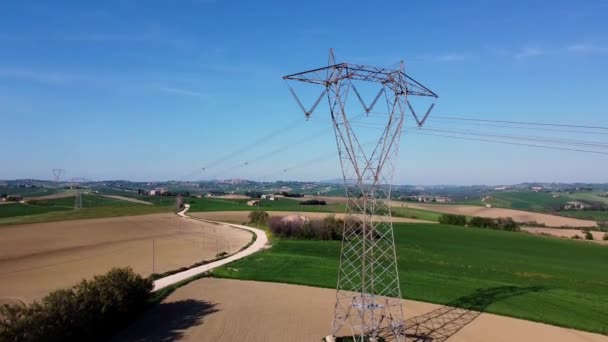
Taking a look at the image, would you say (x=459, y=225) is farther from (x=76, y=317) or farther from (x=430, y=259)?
(x=76, y=317)

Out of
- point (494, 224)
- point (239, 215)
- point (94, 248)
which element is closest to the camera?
point (94, 248)

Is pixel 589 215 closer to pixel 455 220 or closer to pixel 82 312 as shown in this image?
pixel 455 220

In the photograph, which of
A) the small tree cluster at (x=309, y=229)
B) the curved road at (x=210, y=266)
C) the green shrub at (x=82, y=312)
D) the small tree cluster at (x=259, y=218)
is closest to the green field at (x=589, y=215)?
the small tree cluster at (x=309, y=229)

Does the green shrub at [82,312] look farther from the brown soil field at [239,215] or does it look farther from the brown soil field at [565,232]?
the brown soil field at [565,232]

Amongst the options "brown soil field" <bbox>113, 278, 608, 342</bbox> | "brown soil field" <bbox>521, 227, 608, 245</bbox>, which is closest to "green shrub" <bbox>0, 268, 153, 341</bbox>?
"brown soil field" <bbox>113, 278, 608, 342</bbox>

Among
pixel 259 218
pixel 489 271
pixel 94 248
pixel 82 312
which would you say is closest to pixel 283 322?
pixel 82 312

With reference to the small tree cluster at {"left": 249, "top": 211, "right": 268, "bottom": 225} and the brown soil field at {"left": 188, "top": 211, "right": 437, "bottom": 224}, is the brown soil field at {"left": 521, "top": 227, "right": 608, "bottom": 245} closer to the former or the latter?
the brown soil field at {"left": 188, "top": 211, "right": 437, "bottom": 224}

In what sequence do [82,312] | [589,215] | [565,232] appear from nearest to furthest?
[82,312]
[565,232]
[589,215]
